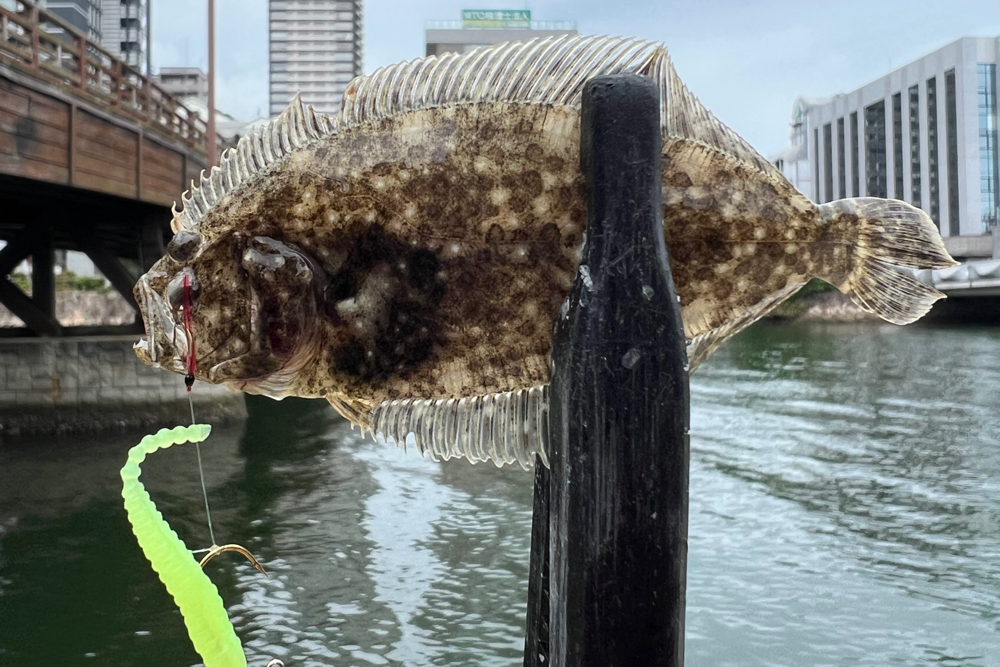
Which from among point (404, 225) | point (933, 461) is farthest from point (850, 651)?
point (933, 461)

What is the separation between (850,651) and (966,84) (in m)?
56.7

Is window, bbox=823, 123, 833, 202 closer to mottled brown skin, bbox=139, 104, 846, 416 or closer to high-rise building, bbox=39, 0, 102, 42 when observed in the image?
high-rise building, bbox=39, 0, 102, 42

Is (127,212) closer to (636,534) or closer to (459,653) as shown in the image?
(459,653)

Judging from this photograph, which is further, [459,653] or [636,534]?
[459,653]

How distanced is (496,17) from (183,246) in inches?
2530

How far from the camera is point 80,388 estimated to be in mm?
13289

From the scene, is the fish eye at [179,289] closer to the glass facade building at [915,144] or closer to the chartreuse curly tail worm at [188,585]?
the chartreuse curly tail worm at [188,585]

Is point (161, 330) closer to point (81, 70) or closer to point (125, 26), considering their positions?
point (81, 70)

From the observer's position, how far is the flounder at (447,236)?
201 centimetres

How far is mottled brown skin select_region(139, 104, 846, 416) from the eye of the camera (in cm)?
202

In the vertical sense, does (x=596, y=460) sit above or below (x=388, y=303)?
below

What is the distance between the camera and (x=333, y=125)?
207cm

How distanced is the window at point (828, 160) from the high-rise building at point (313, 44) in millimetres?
40121

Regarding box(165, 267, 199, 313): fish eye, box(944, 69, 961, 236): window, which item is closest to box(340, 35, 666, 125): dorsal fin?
box(165, 267, 199, 313): fish eye
